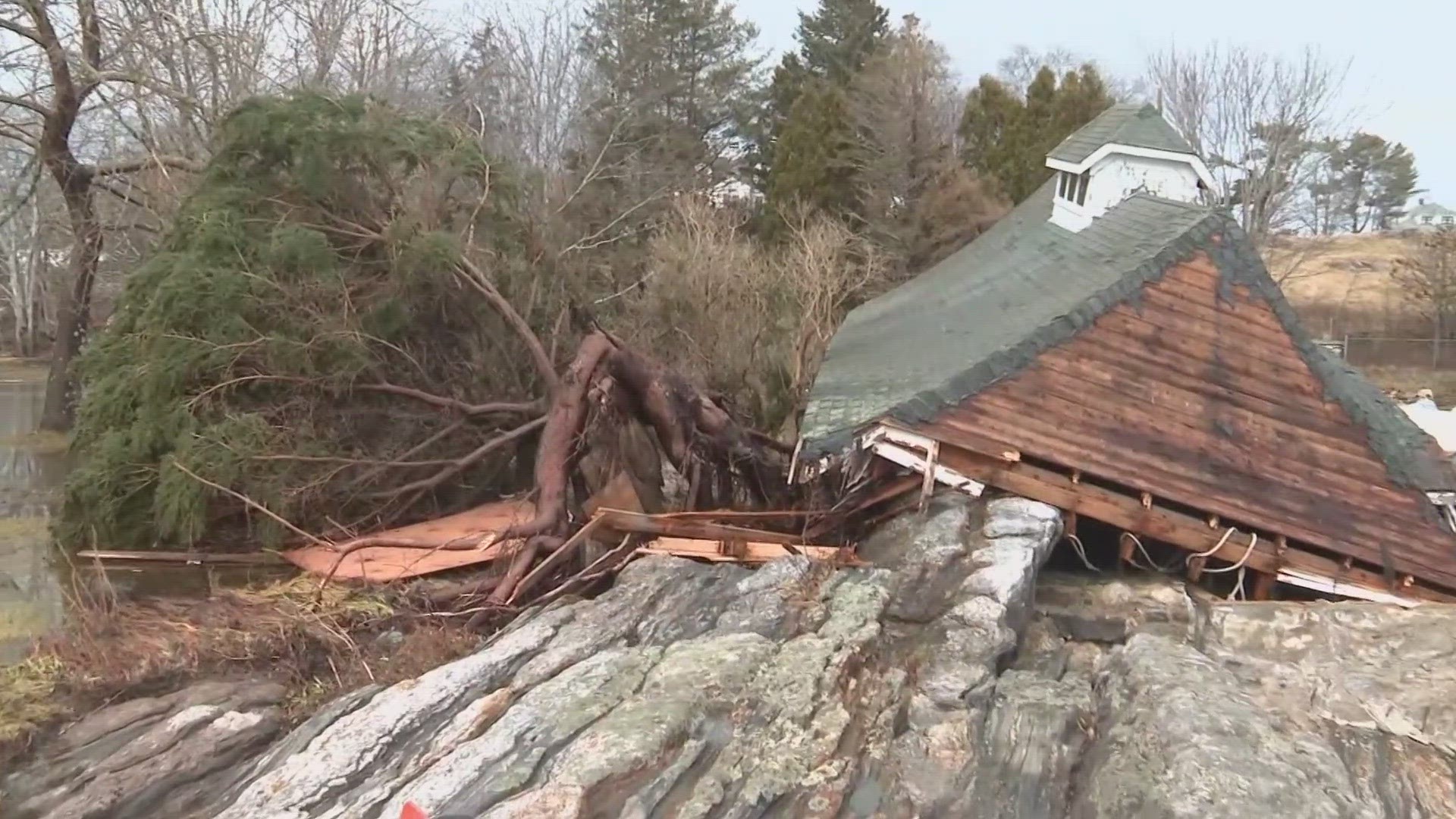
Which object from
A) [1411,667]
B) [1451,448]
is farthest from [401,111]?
[1451,448]

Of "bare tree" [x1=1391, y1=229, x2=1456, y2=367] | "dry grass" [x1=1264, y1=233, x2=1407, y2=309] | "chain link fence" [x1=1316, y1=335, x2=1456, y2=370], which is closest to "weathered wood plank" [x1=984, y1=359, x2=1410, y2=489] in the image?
"chain link fence" [x1=1316, y1=335, x2=1456, y2=370]

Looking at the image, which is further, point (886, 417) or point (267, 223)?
point (267, 223)

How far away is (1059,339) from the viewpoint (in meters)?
8.48

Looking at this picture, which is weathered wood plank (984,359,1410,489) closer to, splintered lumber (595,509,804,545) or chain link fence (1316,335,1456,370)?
splintered lumber (595,509,804,545)

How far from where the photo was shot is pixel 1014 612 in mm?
6758

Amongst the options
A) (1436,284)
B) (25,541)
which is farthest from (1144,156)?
(1436,284)

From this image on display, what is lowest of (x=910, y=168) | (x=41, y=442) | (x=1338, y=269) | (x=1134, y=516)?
(x=41, y=442)

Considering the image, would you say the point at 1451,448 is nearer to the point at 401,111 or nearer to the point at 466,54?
the point at 401,111

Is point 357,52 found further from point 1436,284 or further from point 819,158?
point 1436,284

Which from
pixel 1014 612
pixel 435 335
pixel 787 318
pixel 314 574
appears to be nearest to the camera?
pixel 1014 612

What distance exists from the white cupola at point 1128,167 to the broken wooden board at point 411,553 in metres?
9.06

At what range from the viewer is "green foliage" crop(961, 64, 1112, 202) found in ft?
107

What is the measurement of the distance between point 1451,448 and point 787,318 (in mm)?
11146

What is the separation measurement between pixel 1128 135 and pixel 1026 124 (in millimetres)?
19073
